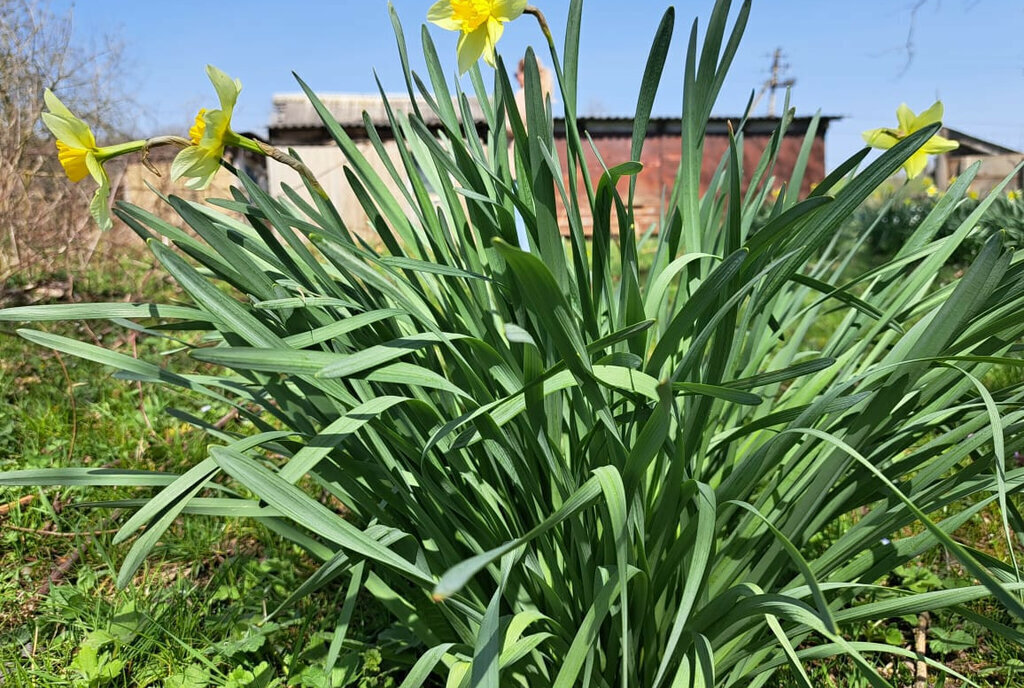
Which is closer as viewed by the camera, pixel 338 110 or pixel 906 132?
pixel 906 132

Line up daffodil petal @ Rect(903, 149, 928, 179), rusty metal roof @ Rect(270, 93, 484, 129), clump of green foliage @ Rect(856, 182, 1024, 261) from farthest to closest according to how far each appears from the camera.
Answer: rusty metal roof @ Rect(270, 93, 484, 129)
clump of green foliage @ Rect(856, 182, 1024, 261)
daffodil petal @ Rect(903, 149, 928, 179)

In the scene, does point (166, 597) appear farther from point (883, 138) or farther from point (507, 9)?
point (883, 138)

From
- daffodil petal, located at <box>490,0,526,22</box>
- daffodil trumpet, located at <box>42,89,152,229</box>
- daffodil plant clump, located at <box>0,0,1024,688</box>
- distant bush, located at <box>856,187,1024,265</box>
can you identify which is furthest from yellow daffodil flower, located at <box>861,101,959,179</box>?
distant bush, located at <box>856,187,1024,265</box>

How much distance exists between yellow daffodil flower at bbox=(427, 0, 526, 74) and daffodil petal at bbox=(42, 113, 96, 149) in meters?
0.50

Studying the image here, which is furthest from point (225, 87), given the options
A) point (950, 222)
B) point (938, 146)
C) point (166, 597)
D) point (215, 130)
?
point (950, 222)

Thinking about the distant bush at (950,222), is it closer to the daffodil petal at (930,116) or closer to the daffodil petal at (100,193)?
the daffodil petal at (930,116)

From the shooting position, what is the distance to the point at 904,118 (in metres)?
1.31

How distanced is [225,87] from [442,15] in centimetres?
31

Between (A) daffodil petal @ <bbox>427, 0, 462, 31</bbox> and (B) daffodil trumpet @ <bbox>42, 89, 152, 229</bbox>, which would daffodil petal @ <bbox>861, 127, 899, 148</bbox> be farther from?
(B) daffodil trumpet @ <bbox>42, 89, 152, 229</bbox>

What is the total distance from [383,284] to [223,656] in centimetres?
82

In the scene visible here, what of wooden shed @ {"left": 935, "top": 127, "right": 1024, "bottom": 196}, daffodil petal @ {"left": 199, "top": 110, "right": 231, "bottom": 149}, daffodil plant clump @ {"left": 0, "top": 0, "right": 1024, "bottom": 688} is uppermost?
daffodil petal @ {"left": 199, "top": 110, "right": 231, "bottom": 149}

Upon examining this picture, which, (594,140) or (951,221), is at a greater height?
(594,140)

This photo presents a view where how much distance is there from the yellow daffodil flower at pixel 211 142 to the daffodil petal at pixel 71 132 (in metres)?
0.13

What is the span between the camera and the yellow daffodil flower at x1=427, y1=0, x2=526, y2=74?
0.92 m
